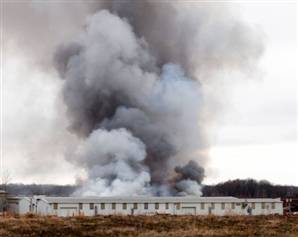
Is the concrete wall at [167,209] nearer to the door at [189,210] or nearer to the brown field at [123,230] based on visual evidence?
the door at [189,210]

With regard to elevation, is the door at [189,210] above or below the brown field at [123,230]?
above

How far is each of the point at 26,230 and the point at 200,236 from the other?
12.0 m

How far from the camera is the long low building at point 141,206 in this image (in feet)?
229

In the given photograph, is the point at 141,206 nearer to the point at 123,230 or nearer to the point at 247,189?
the point at 123,230

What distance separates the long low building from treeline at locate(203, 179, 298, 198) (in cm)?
7554

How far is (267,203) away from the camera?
263ft

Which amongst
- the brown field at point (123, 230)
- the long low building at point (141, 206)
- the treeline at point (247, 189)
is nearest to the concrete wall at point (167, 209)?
the long low building at point (141, 206)

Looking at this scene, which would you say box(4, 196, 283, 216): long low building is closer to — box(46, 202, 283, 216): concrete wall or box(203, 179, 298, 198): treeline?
box(46, 202, 283, 216): concrete wall

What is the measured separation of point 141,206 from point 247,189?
329 feet

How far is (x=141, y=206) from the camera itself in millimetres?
72750

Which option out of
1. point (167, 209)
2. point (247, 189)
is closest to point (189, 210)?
point (167, 209)

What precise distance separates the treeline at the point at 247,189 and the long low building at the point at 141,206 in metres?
75.5

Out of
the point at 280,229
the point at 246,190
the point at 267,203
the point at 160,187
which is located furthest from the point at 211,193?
the point at 280,229

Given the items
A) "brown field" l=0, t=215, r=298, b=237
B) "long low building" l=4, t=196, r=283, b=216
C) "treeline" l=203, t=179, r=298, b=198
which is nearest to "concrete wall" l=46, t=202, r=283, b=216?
"long low building" l=4, t=196, r=283, b=216
